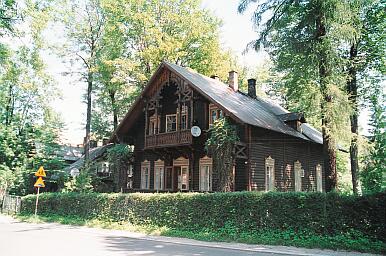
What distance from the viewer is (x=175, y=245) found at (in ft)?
40.2

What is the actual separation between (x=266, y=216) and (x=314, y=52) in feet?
25.9

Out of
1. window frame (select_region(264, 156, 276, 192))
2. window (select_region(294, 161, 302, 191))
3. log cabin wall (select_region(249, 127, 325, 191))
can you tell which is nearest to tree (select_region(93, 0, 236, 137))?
log cabin wall (select_region(249, 127, 325, 191))

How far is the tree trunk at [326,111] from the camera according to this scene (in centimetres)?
1570

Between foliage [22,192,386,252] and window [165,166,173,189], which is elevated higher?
window [165,166,173,189]

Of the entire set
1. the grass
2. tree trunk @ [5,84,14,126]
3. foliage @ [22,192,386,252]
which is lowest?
the grass

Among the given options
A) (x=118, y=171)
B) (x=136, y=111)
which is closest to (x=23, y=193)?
(x=118, y=171)

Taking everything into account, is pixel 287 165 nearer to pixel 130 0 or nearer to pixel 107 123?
pixel 130 0

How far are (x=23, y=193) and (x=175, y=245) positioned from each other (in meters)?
21.5

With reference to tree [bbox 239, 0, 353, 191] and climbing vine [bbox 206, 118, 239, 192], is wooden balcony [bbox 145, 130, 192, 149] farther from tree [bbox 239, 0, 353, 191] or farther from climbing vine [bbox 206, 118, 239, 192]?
tree [bbox 239, 0, 353, 191]

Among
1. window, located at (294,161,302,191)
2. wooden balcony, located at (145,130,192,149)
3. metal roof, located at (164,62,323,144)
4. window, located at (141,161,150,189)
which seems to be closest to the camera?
metal roof, located at (164,62,323,144)

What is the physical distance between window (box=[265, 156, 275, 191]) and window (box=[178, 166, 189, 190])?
5.13 metres

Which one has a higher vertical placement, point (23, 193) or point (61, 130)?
point (61, 130)

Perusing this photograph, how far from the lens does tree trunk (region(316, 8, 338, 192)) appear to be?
15695 millimetres

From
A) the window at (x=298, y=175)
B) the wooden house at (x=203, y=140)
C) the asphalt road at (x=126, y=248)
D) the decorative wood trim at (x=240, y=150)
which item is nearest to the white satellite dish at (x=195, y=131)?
the wooden house at (x=203, y=140)
